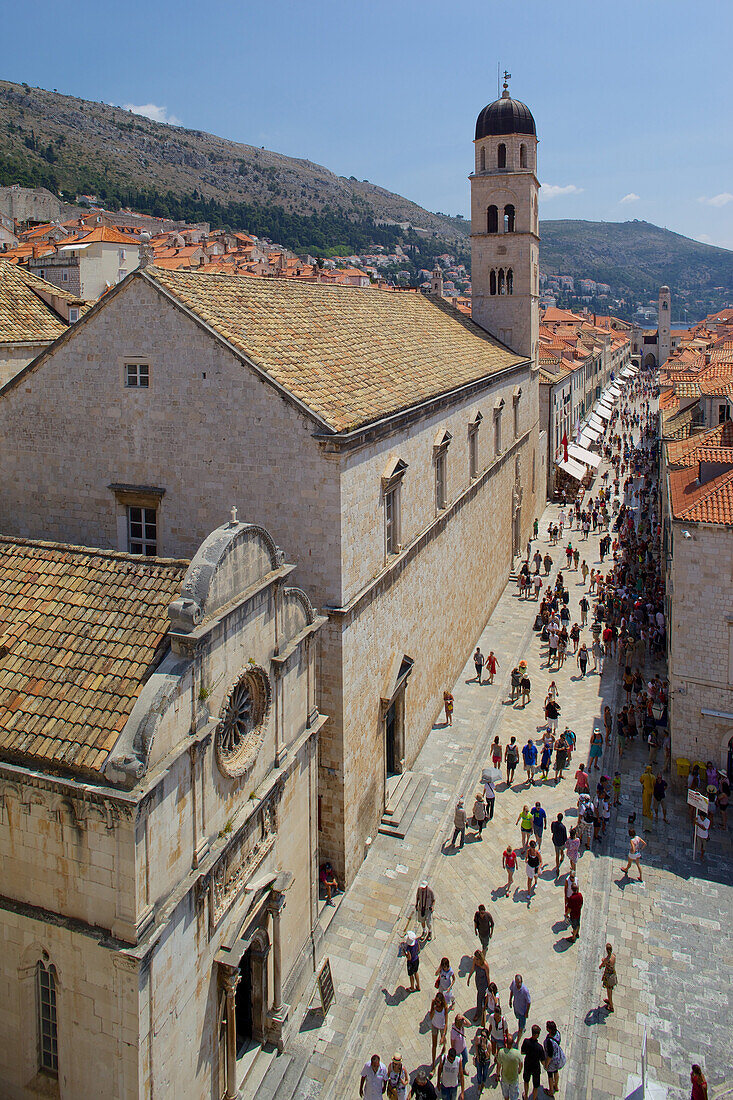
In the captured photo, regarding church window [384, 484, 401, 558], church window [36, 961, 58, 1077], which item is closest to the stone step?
church window [384, 484, 401, 558]

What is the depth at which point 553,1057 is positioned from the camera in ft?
41.3

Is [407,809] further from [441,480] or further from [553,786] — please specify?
[441,480]

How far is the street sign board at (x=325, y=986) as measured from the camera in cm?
1387

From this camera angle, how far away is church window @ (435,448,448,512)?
75.7 feet

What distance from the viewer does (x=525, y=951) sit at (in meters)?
15.7

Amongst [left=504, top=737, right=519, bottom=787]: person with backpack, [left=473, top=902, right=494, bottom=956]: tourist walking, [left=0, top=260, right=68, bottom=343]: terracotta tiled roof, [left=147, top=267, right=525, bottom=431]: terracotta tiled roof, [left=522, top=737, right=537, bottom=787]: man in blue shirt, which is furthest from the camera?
[left=0, top=260, right=68, bottom=343]: terracotta tiled roof

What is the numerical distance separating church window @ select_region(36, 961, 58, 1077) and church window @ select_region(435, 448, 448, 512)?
15796mm

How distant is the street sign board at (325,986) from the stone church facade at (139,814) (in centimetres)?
106

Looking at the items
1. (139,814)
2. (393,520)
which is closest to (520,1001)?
(139,814)

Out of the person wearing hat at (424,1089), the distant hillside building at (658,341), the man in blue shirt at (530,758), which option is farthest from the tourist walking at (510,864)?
the distant hillside building at (658,341)

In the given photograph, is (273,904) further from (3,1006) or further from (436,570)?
(436,570)

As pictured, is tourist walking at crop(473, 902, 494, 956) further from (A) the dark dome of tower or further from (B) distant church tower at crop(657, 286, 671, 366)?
(B) distant church tower at crop(657, 286, 671, 366)

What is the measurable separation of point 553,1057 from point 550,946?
3.31 metres

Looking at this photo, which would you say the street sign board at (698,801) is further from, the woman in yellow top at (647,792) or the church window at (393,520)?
the church window at (393,520)
